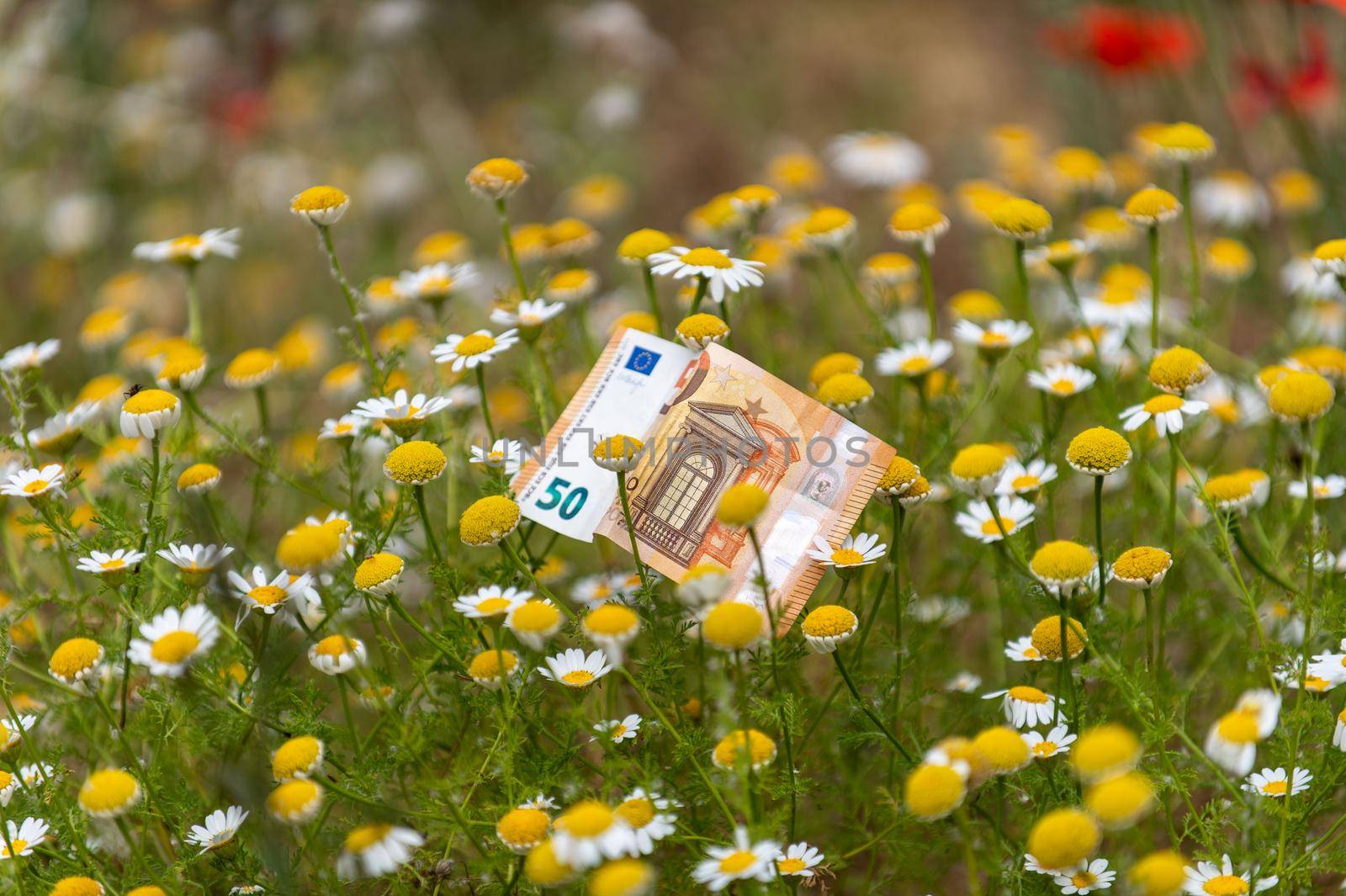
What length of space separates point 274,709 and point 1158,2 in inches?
142

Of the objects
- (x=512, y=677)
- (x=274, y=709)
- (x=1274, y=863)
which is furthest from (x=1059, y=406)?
(x=274, y=709)

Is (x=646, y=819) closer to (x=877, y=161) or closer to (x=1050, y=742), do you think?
(x=1050, y=742)

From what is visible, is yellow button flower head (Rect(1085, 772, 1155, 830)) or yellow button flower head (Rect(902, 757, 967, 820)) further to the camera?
yellow button flower head (Rect(902, 757, 967, 820))

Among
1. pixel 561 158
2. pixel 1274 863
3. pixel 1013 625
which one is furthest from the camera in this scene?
pixel 561 158

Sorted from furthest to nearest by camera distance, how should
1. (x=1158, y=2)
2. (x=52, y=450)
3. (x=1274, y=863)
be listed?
(x=1158, y=2), (x=52, y=450), (x=1274, y=863)

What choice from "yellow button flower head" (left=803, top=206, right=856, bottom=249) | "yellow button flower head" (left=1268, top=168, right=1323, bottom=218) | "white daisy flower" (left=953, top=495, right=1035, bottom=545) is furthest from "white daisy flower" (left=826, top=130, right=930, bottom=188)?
"white daisy flower" (left=953, top=495, right=1035, bottom=545)

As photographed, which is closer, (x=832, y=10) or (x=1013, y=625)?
(x=1013, y=625)

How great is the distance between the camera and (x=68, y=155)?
4.68m

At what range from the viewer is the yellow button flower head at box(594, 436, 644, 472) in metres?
1.49

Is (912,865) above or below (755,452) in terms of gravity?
below

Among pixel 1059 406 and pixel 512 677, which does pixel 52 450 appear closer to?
pixel 512 677

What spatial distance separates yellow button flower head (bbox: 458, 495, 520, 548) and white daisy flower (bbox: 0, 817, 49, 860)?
65 cm

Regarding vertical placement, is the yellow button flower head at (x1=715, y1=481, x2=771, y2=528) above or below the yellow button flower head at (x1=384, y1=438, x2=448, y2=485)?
above

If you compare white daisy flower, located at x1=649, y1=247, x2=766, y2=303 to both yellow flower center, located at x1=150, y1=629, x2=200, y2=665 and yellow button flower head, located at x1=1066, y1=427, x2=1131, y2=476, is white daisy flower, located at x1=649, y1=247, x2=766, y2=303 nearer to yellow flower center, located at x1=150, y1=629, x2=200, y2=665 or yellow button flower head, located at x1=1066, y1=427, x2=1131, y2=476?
yellow button flower head, located at x1=1066, y1=427, x2=1131, y2=476
